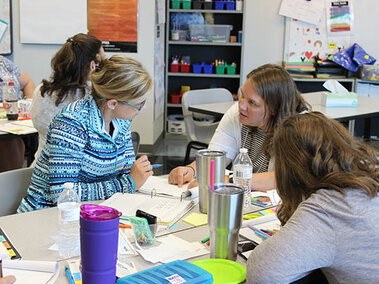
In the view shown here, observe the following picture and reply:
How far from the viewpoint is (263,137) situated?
2.39 m

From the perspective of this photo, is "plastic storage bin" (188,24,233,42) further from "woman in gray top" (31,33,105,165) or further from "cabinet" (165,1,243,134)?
"woman in gray top" (31,33,105,165)

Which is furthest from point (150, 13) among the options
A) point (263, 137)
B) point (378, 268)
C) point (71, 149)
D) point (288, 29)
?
point (378, 268)

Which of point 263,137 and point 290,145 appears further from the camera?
point 263,137

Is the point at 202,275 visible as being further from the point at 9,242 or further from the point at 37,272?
the point at 9,242

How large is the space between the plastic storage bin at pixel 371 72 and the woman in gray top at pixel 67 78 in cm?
400

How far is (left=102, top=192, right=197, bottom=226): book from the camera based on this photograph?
1.78 metres

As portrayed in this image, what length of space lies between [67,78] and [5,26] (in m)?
2.77

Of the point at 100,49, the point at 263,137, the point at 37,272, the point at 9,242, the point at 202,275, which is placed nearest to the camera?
the point at 202,275

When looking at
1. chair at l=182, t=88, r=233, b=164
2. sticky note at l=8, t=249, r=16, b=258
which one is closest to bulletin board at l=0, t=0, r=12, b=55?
chair at l=182, t=88, r=233, b=164

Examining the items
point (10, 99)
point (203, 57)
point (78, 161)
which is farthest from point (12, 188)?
point (203, 57)

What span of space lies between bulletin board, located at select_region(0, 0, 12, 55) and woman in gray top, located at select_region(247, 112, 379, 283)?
4.47 m

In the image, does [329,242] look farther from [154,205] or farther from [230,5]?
[230,5]

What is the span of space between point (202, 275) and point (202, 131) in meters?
3.07

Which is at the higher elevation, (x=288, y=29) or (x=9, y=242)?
(x=288, y=29)
